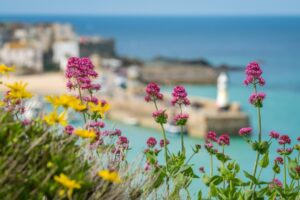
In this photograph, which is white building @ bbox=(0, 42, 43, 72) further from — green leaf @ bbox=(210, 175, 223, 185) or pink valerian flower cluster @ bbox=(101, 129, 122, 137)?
green leaf @ bbox=(210, 175, 223, 185)

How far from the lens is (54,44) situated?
60062 millimetres

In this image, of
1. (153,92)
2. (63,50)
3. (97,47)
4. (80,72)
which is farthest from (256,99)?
(97,47)

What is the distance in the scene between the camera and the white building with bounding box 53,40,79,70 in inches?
2280

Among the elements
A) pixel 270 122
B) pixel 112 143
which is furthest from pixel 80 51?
pixel 112 143

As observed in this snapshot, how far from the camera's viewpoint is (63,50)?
Answer: 58344 millimetres

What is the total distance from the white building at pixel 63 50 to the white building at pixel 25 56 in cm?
173

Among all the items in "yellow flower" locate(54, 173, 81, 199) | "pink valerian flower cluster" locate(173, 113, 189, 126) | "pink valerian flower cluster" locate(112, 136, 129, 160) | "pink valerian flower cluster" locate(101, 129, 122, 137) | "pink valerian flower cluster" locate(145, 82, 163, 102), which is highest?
"pink valerian flower cluster" locate(145, 82, 163, 102)

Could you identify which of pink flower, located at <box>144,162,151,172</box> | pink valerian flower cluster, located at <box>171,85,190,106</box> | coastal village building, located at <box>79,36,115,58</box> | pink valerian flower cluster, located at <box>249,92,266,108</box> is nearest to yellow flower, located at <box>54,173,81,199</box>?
pink flower, located at <box>144,162,151,172</box>

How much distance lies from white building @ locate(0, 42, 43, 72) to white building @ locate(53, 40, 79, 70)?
173 centimetres

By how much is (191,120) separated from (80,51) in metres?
30.3

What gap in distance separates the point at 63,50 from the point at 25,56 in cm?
313

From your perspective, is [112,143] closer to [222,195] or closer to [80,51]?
[222,195]

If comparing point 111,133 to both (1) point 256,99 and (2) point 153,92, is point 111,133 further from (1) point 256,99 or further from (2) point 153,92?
(1) point 256,99

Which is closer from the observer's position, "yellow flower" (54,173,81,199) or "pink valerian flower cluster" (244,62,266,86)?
"yellow flower" (54,173,81,199)
